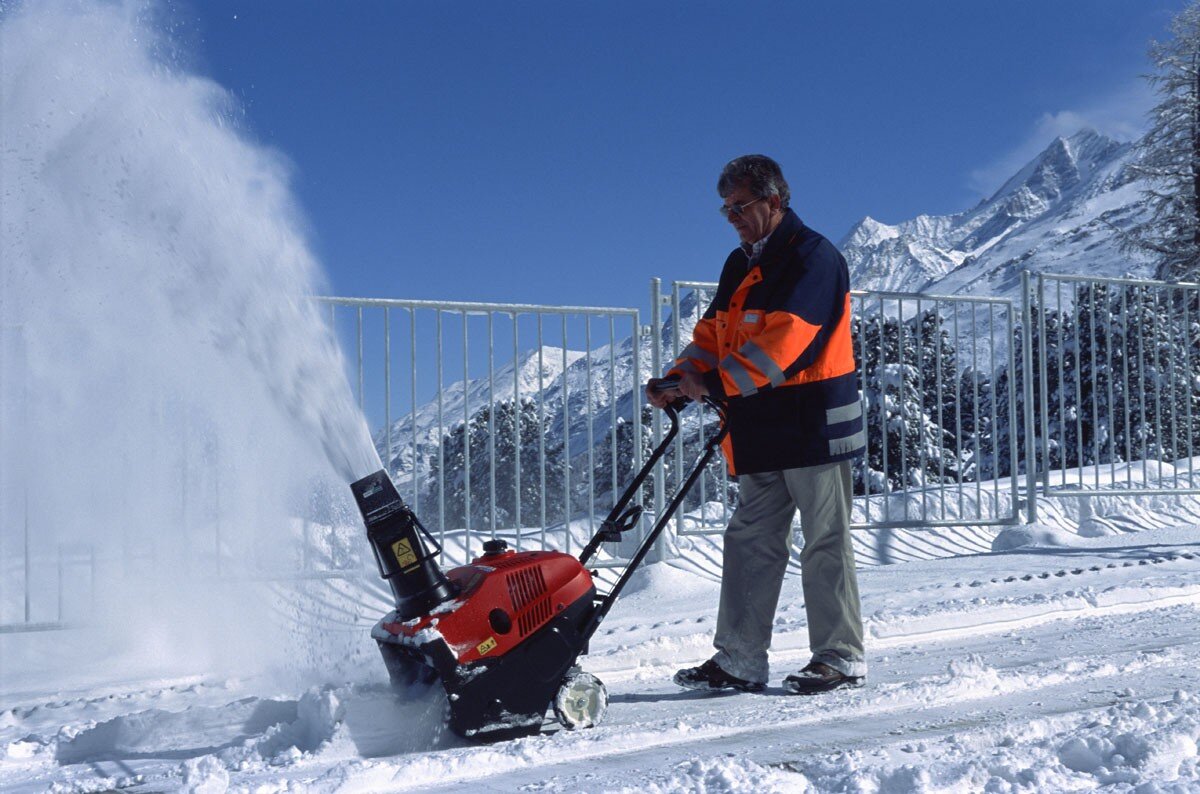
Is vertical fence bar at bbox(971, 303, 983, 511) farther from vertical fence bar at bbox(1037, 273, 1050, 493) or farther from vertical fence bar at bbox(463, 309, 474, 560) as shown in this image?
vertical fence bar at bbox(463, 309, 474, 560)

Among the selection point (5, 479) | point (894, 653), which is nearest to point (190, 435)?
point (5, 479)

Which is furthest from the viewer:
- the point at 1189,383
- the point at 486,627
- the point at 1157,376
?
the point at 1189,383

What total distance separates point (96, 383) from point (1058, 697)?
14.7 ft

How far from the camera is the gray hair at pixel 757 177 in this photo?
11.5 feet

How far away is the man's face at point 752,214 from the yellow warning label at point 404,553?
1.57 metres

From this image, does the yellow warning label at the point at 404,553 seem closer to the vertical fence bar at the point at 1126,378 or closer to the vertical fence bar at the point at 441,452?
the vertical fence bar at the point at 441,452

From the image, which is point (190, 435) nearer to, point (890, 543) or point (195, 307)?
point (195, 307)

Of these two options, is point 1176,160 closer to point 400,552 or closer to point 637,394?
point 637,394

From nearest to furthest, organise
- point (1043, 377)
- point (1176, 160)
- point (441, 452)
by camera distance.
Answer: point (441, 452) → point (1043, 377) → point (1176, 160)

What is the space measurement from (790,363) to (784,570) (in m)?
0.77

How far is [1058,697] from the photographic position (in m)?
3.31

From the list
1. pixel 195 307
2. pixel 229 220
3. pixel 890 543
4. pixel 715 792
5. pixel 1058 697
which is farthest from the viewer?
pixel 890 543

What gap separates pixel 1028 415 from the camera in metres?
7.63

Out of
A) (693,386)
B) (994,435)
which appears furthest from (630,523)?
(994,435)
